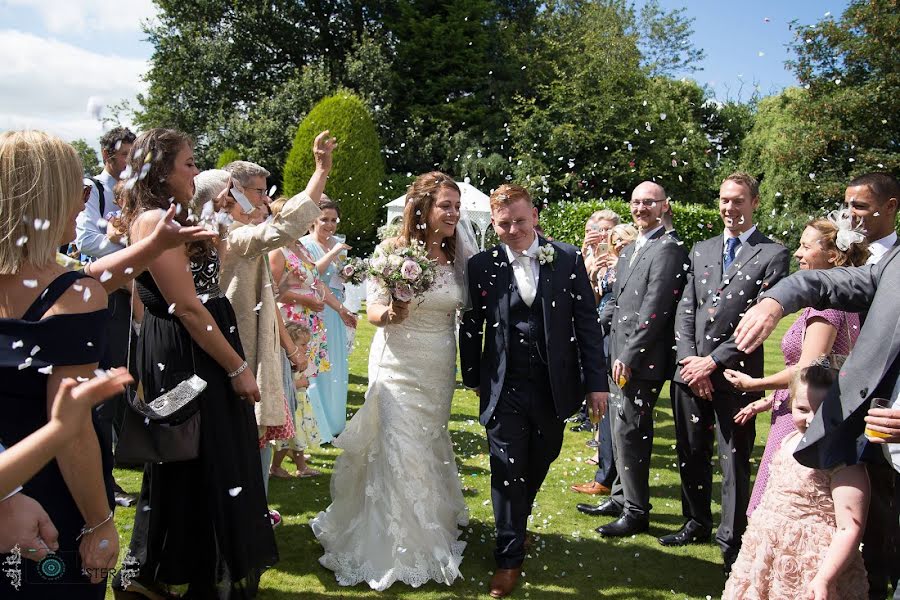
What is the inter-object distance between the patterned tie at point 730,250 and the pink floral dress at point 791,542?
5.79 feet

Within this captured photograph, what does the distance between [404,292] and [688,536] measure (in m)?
2.78

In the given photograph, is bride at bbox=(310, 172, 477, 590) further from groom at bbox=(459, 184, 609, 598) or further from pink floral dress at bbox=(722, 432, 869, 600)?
pink floral dress at bbox=(722, 432, 869, 600)

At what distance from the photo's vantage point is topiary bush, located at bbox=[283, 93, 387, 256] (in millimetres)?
22438

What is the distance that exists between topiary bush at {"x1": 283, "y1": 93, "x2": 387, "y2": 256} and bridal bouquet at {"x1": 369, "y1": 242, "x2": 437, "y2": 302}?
716 inches

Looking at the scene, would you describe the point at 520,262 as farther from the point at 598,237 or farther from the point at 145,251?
the point at 598,237

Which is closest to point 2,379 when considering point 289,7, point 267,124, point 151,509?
point 151,509

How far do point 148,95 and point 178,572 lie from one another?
3234 centimetres

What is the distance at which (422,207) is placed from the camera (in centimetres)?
479

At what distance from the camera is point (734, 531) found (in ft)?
15.3

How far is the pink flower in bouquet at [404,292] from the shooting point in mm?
4422

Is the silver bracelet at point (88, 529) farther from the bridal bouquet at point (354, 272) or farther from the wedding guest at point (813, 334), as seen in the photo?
the wedding guest at point (813, 334)

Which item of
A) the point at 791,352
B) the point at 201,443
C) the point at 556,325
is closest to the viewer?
the point at 201,443

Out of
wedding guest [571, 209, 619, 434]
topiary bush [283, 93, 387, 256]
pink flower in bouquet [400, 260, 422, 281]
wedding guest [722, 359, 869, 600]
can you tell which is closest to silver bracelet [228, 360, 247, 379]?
pink flower in bouquet [400, 260, 422, 281]

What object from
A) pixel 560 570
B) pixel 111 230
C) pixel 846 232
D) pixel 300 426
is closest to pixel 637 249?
pixel 846 232
